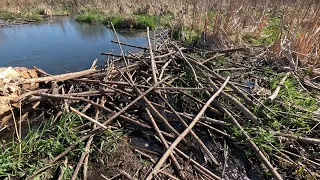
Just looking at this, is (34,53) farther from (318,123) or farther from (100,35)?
(318,123)

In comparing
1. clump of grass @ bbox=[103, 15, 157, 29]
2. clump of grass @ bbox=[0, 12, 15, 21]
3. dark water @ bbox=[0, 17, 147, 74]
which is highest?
clump of grass @ bbox=[0, 12, 15, 21]

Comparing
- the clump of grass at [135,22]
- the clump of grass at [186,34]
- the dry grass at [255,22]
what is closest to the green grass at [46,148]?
the dry grass at [255,22]

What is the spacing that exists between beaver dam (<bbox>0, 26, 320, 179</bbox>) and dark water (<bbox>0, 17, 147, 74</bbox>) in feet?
10.6

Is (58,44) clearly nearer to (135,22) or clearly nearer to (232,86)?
(135,22)

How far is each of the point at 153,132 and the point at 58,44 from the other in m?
7.99

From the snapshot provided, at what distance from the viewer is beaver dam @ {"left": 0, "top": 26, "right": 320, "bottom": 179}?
121 inches

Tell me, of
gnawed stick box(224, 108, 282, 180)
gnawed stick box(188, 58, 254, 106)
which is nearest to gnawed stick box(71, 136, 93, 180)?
gnawed stick box(224, 108, 282, 180)

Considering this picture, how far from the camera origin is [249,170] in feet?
11.2

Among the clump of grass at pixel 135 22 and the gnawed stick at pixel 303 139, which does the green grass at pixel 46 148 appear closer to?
the gnawed stick at pixel 303 139

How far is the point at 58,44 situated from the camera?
10242 mm

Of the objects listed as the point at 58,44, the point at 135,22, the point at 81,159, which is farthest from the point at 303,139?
the point at 135,22

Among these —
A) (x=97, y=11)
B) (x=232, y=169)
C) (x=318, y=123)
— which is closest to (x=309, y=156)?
(x=318, y=123)

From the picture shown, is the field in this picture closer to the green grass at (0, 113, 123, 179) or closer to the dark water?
the green grass at (0, 113, 123, 179)

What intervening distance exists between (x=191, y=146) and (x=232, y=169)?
637 mm
